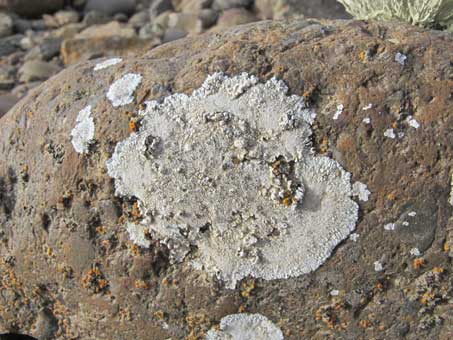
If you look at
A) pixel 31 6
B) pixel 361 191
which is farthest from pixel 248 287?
pixel 31 6

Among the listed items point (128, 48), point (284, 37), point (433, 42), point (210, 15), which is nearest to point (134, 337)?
point (284, 37)

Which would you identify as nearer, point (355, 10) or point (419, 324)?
point (419, 324)

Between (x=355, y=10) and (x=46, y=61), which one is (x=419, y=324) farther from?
(x=46, y=61)

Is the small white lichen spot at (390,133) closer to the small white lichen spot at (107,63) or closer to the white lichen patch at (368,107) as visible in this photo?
the white lichen patch at (368,107)

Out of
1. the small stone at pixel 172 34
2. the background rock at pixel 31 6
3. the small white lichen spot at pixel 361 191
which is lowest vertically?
the background rock at pixel 31 6

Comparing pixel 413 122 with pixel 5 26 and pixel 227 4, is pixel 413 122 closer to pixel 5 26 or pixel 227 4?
pixel 227 4

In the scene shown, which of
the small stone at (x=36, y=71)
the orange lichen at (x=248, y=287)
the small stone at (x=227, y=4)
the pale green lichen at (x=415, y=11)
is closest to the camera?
the orange lichen at (x=248, y=287)

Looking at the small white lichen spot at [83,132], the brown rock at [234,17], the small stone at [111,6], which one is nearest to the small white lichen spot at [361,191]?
the small white lichen spot at [83,132]
